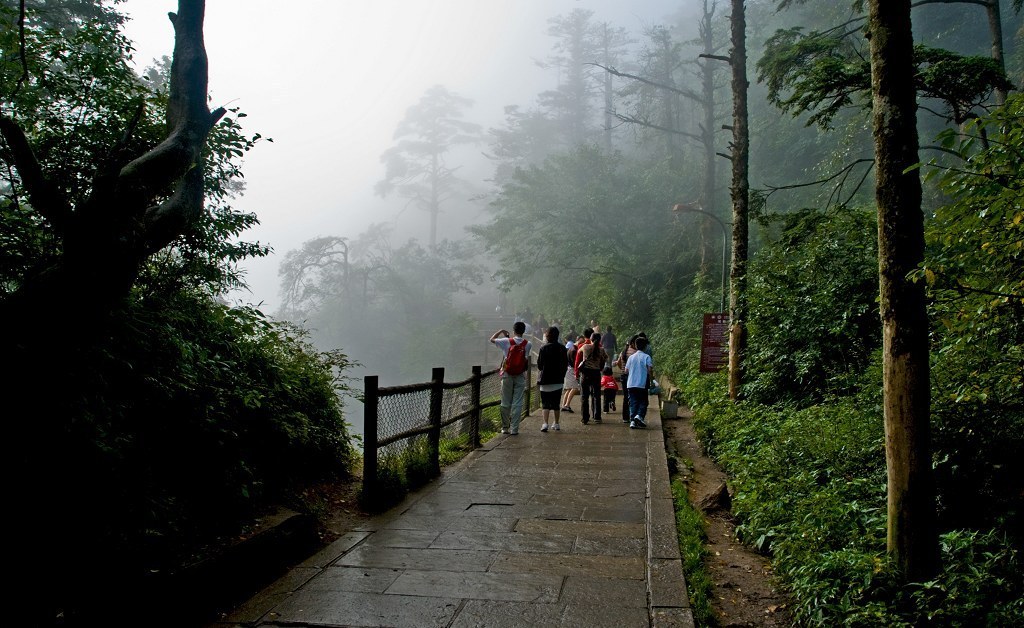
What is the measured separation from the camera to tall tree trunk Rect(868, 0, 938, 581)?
141 inches

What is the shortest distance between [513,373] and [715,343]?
16.7ft

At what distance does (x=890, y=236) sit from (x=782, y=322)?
6.45 m

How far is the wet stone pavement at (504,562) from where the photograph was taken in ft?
11.9

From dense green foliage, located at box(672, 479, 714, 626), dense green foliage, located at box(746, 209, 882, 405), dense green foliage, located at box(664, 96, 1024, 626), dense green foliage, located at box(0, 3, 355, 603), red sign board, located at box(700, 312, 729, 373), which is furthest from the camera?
red sign board, located at box(700, 312, 729, 373)

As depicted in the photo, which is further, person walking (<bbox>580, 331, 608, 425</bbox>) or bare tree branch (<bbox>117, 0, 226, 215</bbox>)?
person walking (<bbox>580, 331, 608, 425</bbox>)

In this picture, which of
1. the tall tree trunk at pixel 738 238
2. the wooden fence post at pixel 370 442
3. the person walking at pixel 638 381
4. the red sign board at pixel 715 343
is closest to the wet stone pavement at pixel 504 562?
the wooden fence post at pixel 370 442

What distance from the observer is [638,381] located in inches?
440

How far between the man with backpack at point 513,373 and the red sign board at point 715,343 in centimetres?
454

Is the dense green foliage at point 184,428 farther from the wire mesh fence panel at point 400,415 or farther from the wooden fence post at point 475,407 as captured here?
the wooden fence post at point 475,407

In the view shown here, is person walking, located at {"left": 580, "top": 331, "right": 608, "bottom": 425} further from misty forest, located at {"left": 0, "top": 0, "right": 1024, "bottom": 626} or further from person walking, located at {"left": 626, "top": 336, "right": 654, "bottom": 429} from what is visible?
misty forest, located at {"left": 0, "top": 0, "right": 1024, "bottom": 626}

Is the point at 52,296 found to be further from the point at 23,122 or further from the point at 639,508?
the point at 639,508

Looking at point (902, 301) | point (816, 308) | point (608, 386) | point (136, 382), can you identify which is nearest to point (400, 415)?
point (136, 382)

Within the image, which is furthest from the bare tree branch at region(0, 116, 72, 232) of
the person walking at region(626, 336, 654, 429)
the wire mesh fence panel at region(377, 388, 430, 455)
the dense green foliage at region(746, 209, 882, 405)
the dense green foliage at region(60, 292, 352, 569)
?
the person walking at region(626, 336, 654, 429)

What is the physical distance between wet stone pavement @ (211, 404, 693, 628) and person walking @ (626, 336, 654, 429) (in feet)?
11.6
